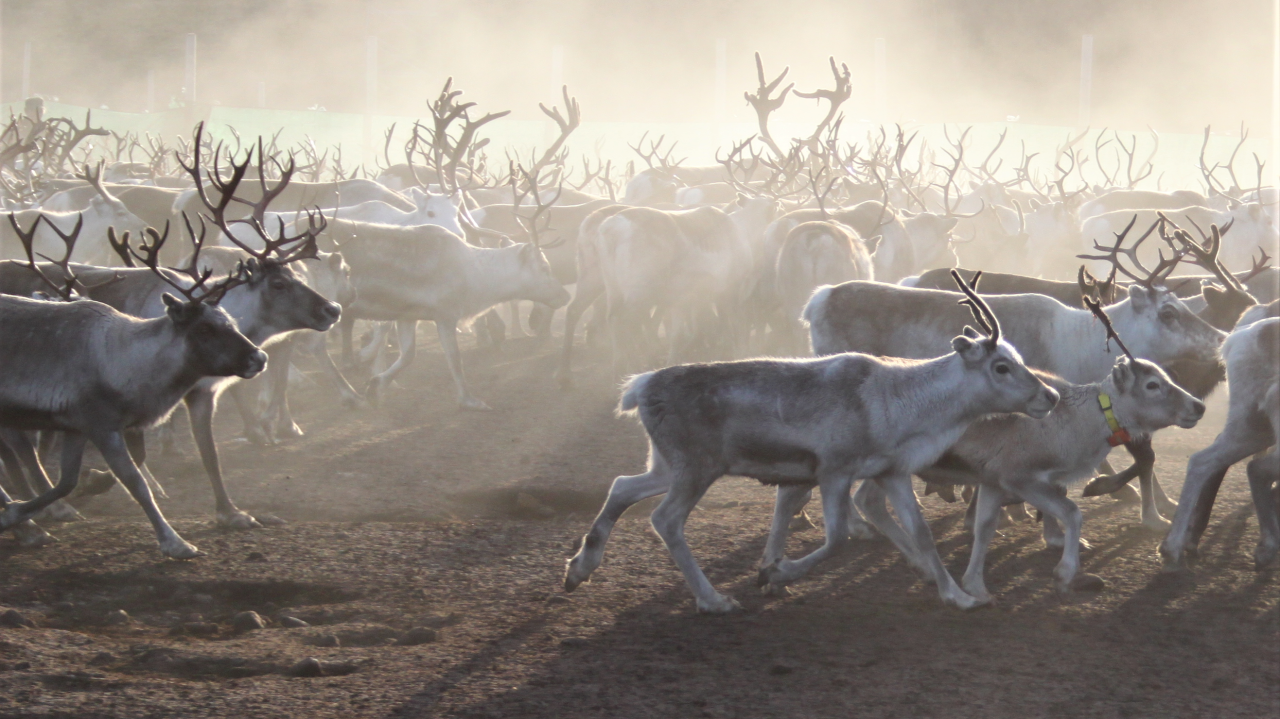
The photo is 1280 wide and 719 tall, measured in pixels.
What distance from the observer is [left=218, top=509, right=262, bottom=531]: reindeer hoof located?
5.43 m

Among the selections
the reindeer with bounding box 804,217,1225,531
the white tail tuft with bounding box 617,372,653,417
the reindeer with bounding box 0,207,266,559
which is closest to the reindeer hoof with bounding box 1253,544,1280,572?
the reindeer with bounding box 804,217,1225,531

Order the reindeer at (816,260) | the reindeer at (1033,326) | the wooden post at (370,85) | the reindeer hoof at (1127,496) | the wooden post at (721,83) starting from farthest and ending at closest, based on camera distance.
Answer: the wooden post at (370,85)
the wooden post at (721,83)
the reindeer at (816,260)
the reindeer hoof at (1127,496)
the reindeer at (1033,326)

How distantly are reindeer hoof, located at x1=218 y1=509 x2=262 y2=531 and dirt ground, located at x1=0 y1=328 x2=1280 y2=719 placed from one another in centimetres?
7

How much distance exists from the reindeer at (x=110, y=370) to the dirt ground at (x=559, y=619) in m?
0.43

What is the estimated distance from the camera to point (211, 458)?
554cm

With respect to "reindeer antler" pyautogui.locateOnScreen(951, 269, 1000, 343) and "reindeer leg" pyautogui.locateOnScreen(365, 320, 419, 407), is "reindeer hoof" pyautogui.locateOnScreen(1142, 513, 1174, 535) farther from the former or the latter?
"reindeer leg" pyautogui.locateOnScreen(365, 320, 419, 407)

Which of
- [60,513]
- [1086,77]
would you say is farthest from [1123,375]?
[1086,77]

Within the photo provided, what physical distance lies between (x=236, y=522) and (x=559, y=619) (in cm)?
195

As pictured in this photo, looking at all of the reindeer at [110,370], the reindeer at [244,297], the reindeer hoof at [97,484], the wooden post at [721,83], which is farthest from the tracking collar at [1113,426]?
the wooden post at [721,83]

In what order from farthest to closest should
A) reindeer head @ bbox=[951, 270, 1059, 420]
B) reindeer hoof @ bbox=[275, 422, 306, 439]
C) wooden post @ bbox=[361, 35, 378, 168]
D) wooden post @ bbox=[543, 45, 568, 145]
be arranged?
wooden post @ bbox=[361, 35, 378, 168] → wooden post @ bbox=[543, 45, 568, 145] → reindeer hoof @ bbox=[275, 422, 306, 439] → reindeer head @ bbox=[951, 270, 1059, 420]

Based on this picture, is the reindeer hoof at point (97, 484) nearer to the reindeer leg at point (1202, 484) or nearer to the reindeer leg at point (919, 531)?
the reindeer leg at point (919, 531)

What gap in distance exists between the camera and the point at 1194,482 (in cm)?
505

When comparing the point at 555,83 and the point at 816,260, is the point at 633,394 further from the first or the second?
the point at 555,83

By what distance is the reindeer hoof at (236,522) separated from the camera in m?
5.43
